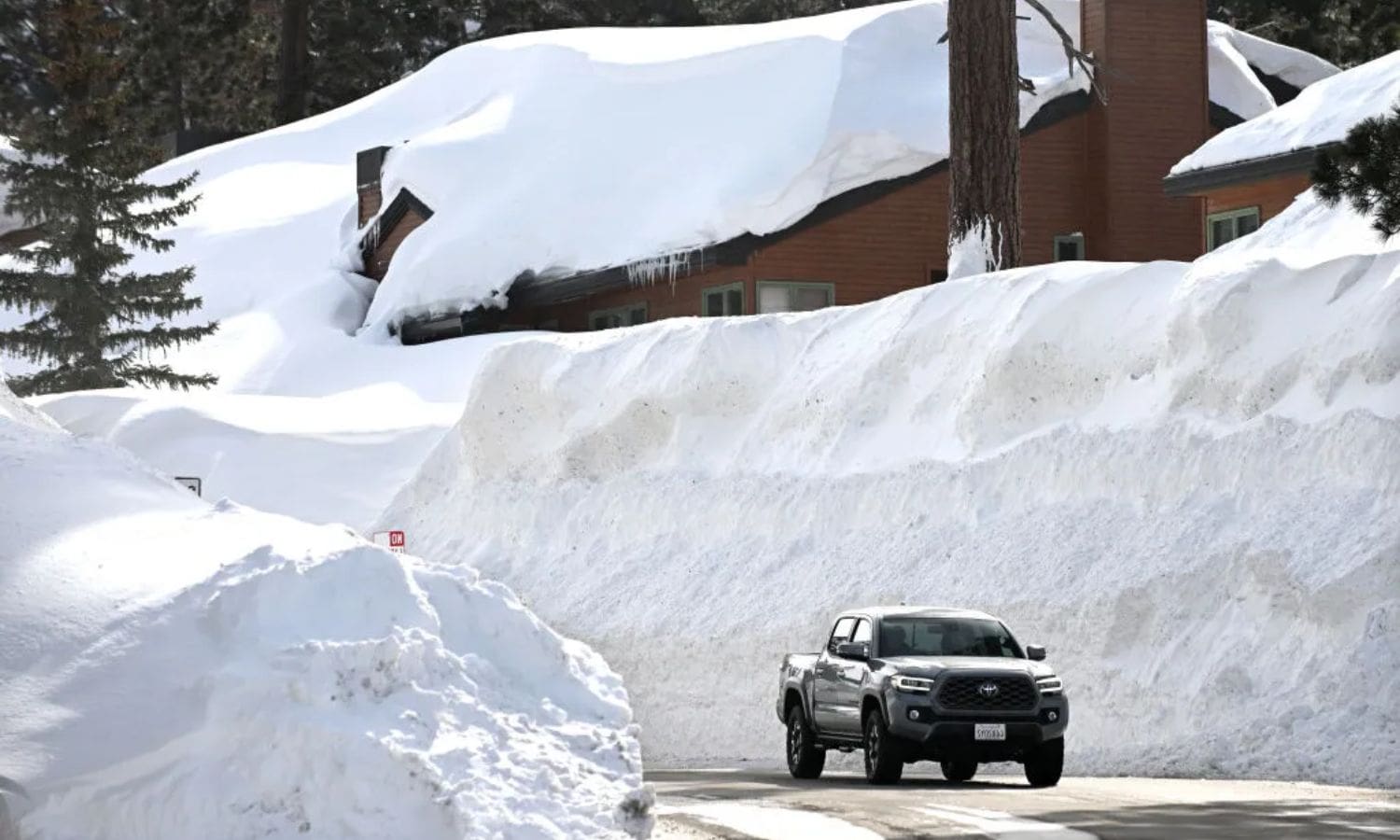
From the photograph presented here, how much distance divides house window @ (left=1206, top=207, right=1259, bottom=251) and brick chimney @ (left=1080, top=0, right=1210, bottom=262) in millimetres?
5034

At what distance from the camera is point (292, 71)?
244 ft

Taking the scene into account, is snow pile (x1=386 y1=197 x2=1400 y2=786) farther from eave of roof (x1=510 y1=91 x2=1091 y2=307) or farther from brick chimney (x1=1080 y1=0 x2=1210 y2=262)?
brick chimney (x1=1080 y1=0 x2=1210 y2=262)

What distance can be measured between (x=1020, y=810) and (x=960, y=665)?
11.0ft

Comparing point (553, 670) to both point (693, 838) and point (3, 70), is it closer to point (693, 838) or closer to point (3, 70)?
point (693, 838)

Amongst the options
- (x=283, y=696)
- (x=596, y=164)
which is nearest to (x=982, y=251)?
(x=596, y=164)

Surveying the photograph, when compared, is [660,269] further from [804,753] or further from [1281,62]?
[804,753]

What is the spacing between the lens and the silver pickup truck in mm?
18250

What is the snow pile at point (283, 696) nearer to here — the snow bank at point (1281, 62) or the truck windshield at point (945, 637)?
the truck windshield at point (945, 637)

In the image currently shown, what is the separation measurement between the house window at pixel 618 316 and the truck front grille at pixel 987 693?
26435mm

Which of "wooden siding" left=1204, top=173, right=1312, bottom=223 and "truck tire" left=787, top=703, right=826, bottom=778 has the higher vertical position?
"wooden siding" left=1204, top=173, right=1312, bottom=223

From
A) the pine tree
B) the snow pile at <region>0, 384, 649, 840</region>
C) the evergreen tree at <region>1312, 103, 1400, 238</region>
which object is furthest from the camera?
the pine tree

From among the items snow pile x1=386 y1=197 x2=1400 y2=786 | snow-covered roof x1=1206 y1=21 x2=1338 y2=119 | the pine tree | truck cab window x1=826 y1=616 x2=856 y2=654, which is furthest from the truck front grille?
the pine tree

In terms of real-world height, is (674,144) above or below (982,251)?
above

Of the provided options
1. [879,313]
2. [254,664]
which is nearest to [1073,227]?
[879,313]
